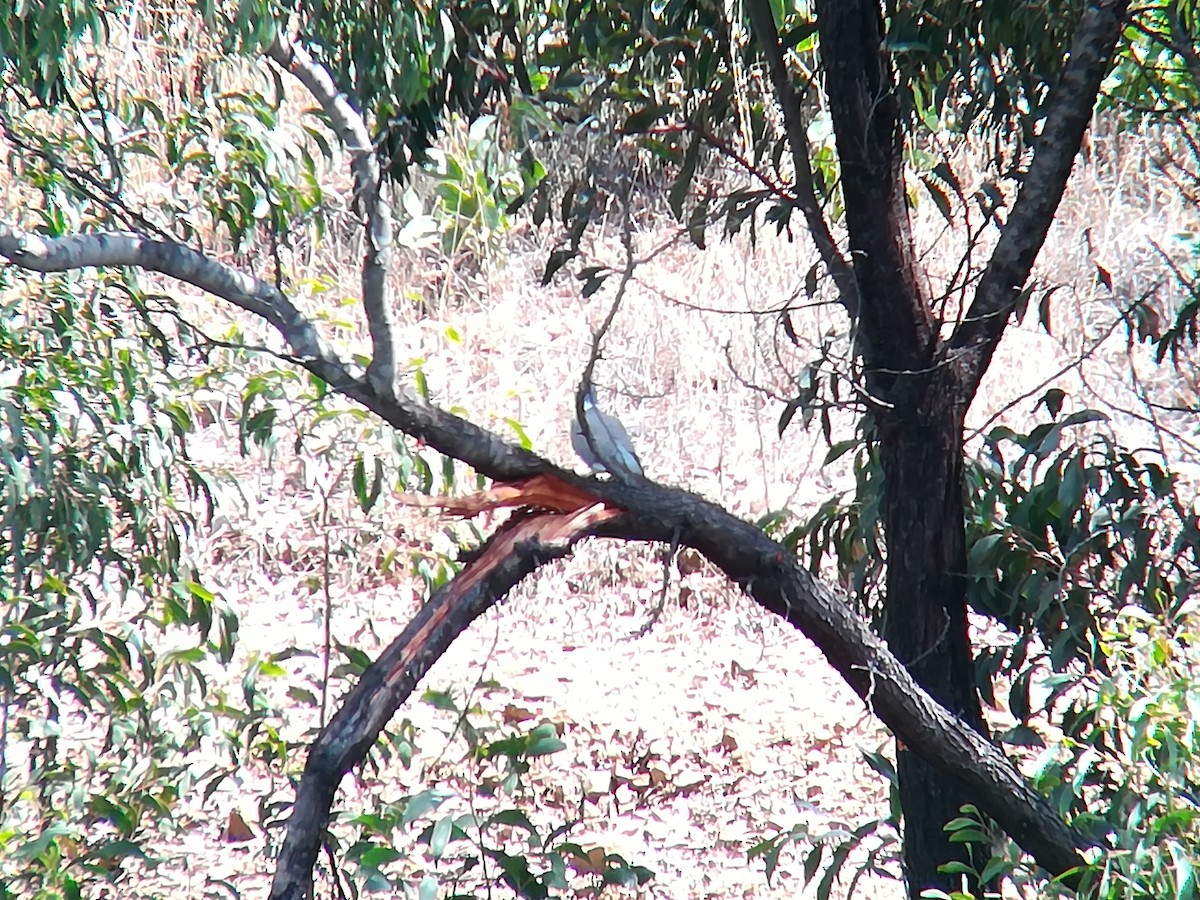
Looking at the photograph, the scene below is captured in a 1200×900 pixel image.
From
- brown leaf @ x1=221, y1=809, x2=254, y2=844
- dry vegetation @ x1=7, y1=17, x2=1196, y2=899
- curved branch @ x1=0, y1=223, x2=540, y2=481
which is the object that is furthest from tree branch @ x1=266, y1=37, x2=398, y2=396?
brown leaf @ x1=221, y1=809, x2=254, y2=844

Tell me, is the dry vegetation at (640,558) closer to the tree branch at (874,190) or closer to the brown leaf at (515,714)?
the brown leaf at (515,714)

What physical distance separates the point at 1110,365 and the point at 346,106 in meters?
4.08

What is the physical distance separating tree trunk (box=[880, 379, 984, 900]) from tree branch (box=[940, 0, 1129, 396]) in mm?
95

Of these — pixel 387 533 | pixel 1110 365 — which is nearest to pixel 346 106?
pixel 387 533

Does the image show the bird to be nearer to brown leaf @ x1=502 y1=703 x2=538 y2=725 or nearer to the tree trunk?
the tree trunk

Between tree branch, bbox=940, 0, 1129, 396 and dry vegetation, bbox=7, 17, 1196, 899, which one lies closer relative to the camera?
tree branch, bbox=940, 0, 1129, 396

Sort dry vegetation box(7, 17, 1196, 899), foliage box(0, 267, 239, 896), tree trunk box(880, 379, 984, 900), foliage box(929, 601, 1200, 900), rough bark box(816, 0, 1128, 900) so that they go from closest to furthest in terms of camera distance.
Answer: foliage box(929, 601, 1200, 900) < rough bark box(816, 0, 1128, 900) < tree trunk box(880, 379, 984, 900) < foliage box(0, 267, 239, 896) < dry vegetation box(7, 17, 1196, 899)

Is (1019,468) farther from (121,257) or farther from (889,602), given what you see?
(121,257)

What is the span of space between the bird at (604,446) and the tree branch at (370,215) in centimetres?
34

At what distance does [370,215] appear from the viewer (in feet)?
8.29

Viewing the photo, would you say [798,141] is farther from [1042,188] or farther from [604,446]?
[604,446]

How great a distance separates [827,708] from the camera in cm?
499

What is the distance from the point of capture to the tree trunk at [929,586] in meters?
2.49

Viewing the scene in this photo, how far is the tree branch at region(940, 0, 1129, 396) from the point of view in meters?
2.22
